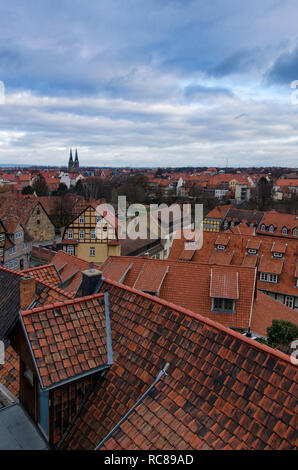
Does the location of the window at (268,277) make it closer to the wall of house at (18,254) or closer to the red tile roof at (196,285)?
the red tile roof at (196,285)

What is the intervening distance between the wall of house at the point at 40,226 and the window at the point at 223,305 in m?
35.5

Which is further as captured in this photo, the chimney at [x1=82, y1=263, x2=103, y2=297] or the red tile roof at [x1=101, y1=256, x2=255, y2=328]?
the red tile roof at [x1=101, y1=256, x2=255, y2=328]

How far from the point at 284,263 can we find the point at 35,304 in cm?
2664

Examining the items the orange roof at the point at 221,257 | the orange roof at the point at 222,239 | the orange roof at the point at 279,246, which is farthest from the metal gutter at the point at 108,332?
the orange roof at the point at 279,246

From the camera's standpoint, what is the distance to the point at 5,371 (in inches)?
364

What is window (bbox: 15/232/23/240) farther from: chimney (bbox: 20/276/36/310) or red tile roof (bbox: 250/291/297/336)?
chimney (bbox: 20/276/36/310)

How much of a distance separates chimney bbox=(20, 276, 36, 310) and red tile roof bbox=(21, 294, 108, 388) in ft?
7.70

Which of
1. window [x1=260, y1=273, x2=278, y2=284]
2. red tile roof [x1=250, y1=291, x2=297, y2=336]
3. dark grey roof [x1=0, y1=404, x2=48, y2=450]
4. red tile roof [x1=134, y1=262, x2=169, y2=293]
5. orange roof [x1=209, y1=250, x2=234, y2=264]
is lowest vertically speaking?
window [x1=260, y1=273, x2=278, y2=284]

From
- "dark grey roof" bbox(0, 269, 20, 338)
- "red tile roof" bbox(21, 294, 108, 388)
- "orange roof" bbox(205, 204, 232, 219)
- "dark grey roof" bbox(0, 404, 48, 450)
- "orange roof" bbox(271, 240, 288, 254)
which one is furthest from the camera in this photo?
"orange roof" bbox(205, 204, 232, 219)

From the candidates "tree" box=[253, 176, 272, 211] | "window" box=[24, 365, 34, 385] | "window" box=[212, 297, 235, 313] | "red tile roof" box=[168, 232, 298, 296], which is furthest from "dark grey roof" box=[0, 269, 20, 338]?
"tree" box=[253, 176, 272, 211]

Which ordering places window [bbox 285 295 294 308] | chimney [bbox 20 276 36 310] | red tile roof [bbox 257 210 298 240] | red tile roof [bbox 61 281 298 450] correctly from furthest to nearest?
red tile roof [bbox 257 210 298 240] < window [bbox 285 295 294 308] < chimney [bbox 20 276 36 310] < red tile roof [bbox 61 281 298 450]

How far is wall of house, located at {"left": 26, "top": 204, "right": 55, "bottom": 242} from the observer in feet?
160

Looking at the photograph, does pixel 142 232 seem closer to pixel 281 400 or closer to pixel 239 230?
pixel 239 230
